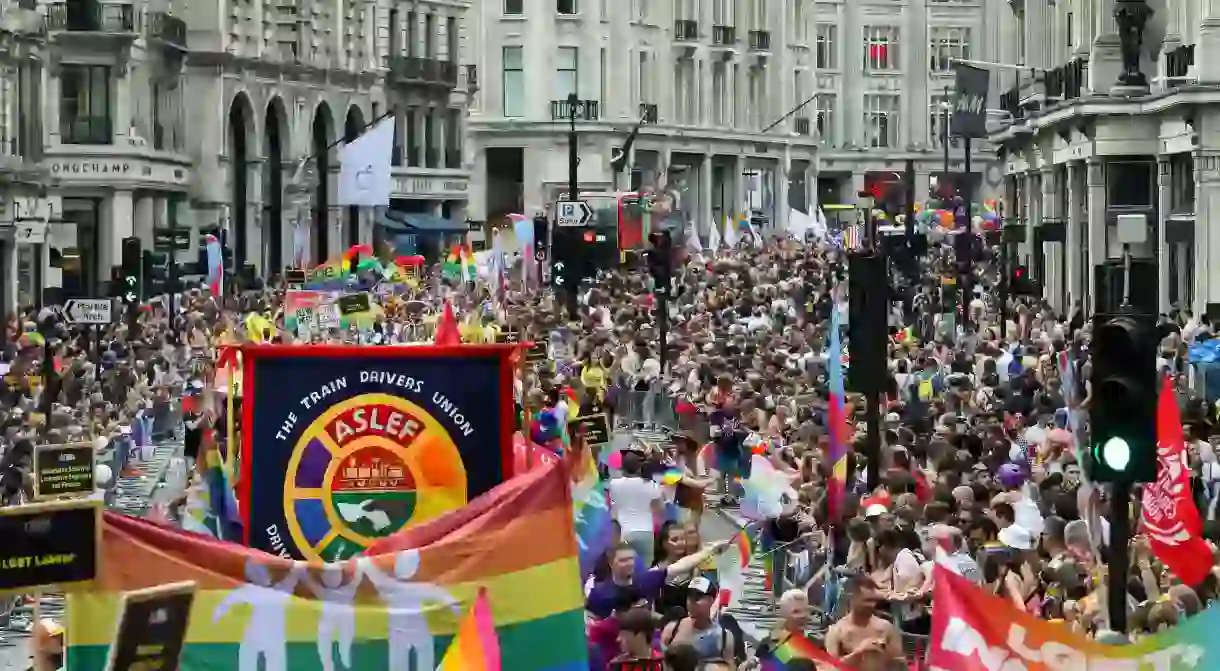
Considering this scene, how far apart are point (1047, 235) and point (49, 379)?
26.9 meters

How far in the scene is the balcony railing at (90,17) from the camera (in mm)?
62844

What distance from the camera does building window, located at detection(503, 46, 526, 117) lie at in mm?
92562

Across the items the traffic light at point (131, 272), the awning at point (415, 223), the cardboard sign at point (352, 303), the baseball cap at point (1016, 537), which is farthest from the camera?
the awning at point (415, 223)

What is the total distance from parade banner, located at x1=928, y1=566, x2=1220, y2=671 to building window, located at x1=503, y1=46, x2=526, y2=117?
82.2 metres

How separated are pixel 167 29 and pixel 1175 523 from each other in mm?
54524

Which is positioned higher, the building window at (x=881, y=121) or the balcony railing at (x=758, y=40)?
the balcony railing at (x=758, y=40)

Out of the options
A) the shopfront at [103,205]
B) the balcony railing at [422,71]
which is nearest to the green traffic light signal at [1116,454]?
the shopfront at [103,205]

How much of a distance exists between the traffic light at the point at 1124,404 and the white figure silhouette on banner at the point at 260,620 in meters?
3.84

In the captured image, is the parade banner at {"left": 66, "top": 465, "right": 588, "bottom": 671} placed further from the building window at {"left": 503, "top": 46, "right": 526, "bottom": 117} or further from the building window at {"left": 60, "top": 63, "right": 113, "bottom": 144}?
the building window at {"left": 503, "top": 46, "right": 526, "bottom": 117}

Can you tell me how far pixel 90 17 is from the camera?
63.6 meters

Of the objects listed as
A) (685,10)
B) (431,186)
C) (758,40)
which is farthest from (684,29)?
(431,186)

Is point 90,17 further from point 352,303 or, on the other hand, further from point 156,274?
point 352,303

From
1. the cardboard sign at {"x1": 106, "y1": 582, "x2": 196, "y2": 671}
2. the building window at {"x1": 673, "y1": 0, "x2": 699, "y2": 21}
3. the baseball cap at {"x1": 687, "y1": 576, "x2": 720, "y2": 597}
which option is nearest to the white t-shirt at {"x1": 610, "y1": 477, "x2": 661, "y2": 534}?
the baseball cap at {"x1": 687, "y1": 576, "x2": 720, "y2": 597}

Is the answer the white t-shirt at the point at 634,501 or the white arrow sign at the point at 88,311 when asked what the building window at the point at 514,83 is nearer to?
the white arrow sign at the point at 88,311
